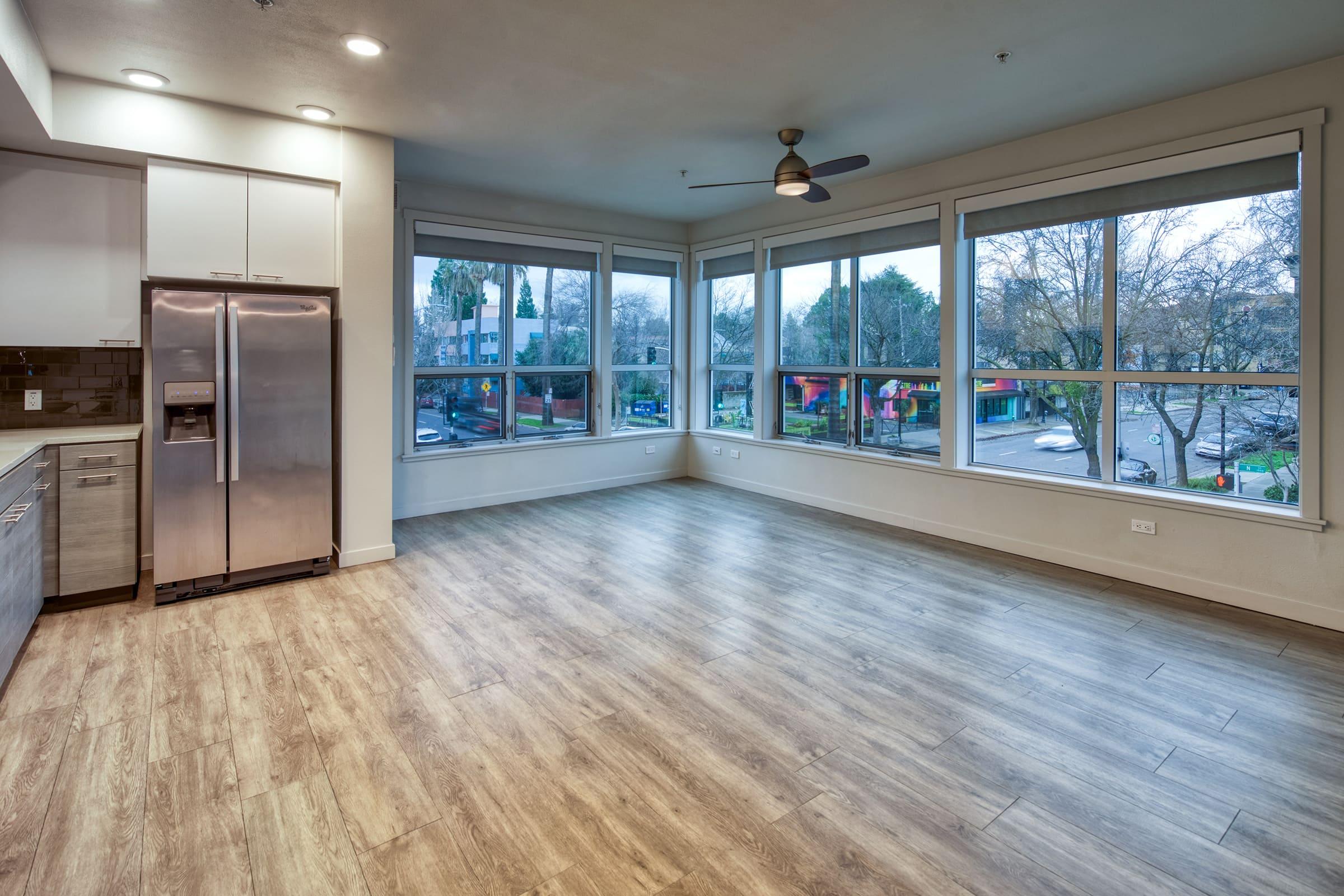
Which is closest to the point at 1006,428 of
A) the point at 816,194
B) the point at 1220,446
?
the point at 1220,446

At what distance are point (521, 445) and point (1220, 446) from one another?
17.2 ft

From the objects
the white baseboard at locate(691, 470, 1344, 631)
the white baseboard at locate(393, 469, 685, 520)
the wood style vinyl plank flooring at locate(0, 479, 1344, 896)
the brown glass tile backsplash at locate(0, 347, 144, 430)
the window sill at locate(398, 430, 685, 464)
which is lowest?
the wood style vinyl plank flooring at locate(0, 479, 1344, 896)

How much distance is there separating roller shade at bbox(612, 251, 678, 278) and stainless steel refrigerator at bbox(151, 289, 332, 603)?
3.34 metres

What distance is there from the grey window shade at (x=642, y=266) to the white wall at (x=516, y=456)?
0.22 meters

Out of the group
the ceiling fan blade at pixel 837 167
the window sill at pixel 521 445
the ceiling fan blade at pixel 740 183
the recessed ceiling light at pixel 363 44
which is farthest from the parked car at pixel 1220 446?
the recessed ceiling light at pixel 363 44

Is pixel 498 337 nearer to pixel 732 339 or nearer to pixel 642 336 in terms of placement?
pixel 642 336

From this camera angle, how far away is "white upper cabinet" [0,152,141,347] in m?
3.53

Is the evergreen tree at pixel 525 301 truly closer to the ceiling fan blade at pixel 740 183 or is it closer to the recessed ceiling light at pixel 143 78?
the ceiling fan blade at pixel 740 183

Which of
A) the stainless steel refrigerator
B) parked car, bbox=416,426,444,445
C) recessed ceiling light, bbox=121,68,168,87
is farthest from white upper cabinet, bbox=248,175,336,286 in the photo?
parked car, bbox=416,426,444,445

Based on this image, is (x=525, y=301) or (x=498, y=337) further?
(x=525, y=301)

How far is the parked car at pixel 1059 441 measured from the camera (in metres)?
4.48

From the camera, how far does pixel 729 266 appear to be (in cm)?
695

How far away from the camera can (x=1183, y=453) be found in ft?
13.1

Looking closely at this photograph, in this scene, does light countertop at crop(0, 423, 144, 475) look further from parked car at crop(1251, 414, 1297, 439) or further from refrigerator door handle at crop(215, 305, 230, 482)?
parked car at crop(1251, 414, 1297, 439)
